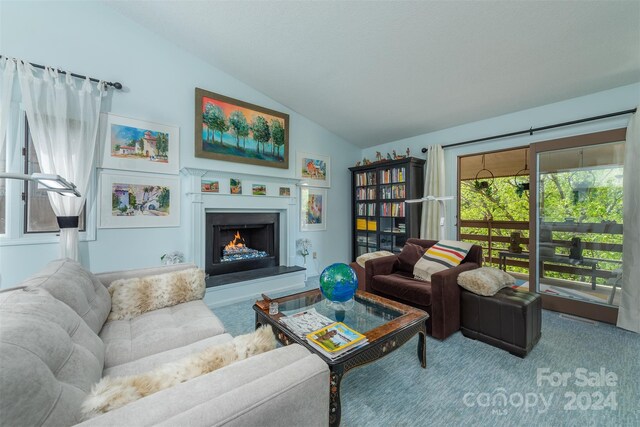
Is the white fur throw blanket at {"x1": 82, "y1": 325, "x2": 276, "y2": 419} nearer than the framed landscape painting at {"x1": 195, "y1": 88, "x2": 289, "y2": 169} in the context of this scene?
Yes

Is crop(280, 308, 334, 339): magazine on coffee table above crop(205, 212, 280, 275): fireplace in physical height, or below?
below

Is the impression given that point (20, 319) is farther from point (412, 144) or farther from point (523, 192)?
point (523, 192)

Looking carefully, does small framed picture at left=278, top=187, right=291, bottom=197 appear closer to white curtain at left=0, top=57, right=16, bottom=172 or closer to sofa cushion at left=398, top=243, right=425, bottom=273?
sofa cushion at left=398, top=243, right=425, bottom=273

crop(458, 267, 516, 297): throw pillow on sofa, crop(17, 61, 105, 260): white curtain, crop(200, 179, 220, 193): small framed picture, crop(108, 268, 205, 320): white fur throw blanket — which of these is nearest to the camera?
crop(108, 268, 205, 320): white fur throw blanket

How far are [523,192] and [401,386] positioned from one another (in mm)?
4453

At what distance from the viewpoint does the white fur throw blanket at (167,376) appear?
2.46 feet

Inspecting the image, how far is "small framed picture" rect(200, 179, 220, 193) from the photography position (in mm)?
3276

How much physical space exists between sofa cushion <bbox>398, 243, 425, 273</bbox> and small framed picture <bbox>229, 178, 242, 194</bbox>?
7.44 ft

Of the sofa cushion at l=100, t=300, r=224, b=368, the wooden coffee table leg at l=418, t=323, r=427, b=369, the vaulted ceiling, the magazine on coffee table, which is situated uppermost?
the vaulted ceiling

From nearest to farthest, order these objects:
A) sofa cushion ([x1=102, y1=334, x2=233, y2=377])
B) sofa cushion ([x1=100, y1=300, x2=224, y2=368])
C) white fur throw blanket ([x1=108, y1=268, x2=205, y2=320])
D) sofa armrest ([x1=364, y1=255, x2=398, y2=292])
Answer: sofa cushion ([x1=102, y1=334, x2=233, y2=377]) → sofa cushion ([x1=100, y1=300, x2=224, y2=368]) → white fur throw blanket ([x1=108, y1=268, x2=205, y2=320]) → sofa armrest ([x1=364, y1=255, x2=398, y2=292])

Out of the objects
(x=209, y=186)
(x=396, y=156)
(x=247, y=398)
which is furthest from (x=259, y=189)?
A: (x=247, y=398)

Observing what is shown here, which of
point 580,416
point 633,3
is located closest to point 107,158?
point 580,416

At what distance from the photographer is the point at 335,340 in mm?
1422

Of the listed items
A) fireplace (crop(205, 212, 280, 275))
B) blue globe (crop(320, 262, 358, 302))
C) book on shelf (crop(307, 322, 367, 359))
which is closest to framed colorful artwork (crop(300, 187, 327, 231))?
fireplace (crop(205, 212, 280, 275))
